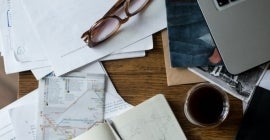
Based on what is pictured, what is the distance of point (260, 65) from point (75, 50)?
12.5 inches

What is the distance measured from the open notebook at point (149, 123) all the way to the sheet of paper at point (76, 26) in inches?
4.4

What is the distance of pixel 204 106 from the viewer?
0.72 m

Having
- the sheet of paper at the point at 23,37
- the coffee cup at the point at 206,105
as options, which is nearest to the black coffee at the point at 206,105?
the coffee cup at the point at 206,105

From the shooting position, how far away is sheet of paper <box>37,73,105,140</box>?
731mm

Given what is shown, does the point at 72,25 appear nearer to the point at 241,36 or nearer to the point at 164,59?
the point at 164,59

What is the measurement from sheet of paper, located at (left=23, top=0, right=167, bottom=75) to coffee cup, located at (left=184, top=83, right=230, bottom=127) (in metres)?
0.13

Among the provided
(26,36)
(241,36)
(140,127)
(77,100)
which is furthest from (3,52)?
(241,36)

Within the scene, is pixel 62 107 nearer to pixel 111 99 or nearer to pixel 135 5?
pixel 111 99

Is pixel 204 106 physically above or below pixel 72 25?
below

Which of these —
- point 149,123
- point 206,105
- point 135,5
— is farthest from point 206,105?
point 135,5

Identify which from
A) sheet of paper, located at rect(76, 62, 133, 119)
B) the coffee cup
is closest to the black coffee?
the coffee cup

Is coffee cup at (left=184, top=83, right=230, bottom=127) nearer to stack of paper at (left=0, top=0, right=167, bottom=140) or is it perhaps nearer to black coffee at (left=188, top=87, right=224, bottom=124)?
black coffee at (left=188, top=87, right=224, bottom=124)

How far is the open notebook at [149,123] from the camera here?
0.73 meters

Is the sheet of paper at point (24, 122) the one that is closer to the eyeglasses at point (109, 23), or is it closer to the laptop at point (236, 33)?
the eyeglasses at point (109, 23)
